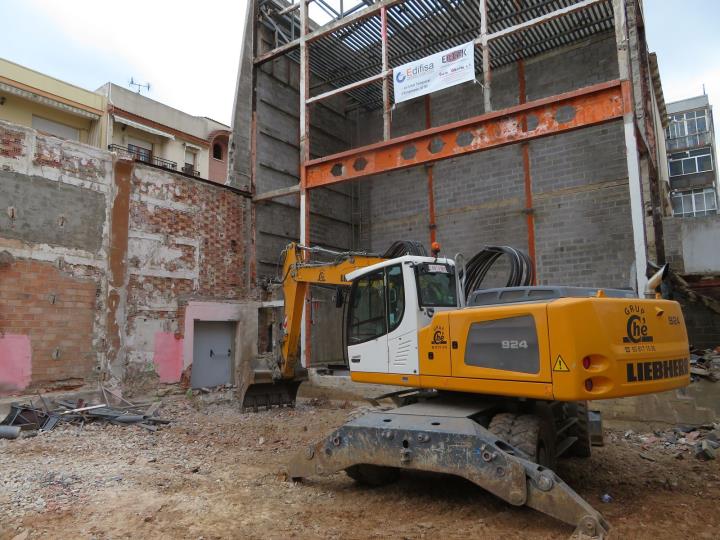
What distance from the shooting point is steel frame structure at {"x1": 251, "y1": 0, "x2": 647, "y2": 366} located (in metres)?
9.62

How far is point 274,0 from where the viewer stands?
50.2 feet

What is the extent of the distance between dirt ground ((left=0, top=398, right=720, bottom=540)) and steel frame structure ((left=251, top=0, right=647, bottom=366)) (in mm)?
4874

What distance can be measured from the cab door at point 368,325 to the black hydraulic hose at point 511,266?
114cm

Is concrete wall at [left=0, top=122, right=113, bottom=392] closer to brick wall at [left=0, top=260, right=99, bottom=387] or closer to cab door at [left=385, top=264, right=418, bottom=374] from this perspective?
brick wall at [left=0, top=260, right=99, bottom=387]

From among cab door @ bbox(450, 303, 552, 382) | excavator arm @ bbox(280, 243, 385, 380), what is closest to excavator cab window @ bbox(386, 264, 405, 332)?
cab door @ bbox(450, 303, 552, 382)

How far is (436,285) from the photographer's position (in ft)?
19.3

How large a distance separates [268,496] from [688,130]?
46.3m

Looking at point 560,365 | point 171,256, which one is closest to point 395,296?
point 560,365

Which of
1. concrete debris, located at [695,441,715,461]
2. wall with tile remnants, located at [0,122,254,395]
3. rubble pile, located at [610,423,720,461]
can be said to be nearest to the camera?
concrete debris, located at [695,441,715,461]

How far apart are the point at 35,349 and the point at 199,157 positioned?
21.1m

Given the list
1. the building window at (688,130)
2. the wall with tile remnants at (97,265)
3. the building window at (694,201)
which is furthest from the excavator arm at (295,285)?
the building window at (688,130)

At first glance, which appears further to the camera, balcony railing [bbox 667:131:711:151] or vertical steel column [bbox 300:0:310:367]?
balcony railing [bbox 667:131:711:151]

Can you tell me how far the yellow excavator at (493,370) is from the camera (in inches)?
171

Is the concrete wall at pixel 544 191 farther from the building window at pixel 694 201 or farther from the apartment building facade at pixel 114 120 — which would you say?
the building window at pixel 694 201
